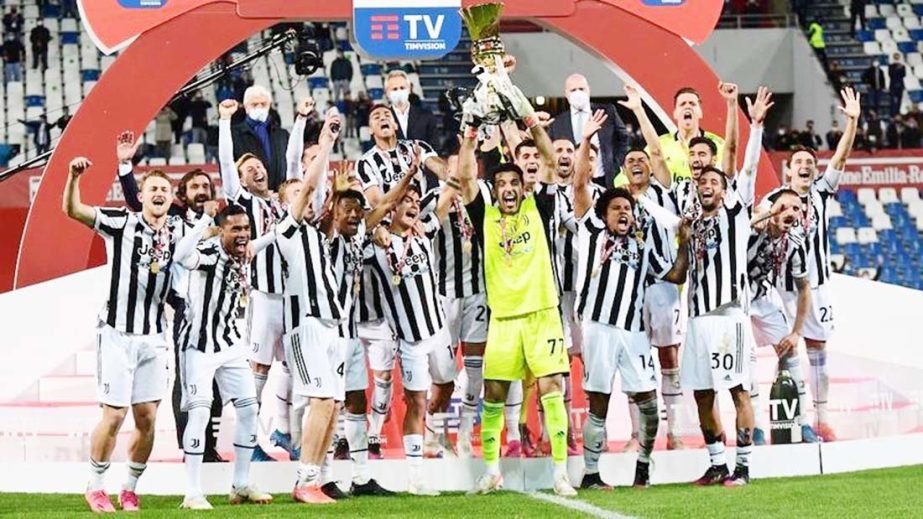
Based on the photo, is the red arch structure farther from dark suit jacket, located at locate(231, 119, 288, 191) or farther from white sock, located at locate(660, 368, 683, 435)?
white sock, located at locate(660, 368, 683, 435)

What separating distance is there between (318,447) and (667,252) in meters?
2.43

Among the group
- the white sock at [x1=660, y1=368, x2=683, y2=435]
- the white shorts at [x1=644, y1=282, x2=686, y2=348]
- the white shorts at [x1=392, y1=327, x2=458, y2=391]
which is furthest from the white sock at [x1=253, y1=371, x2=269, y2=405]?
the white sock at [x1=660, y1=368, x2=683, y2=435]

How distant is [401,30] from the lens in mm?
13820

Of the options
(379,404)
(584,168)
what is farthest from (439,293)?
(584,168)

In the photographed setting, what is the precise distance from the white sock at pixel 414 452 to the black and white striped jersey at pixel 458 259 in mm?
1111

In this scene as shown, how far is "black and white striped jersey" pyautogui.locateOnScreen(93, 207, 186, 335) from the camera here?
10.1 m

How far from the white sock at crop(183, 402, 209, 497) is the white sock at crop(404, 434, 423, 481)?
123 cm

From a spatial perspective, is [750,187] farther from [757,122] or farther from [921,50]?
[921,50]

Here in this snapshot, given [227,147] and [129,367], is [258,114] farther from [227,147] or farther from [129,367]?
[129,367]

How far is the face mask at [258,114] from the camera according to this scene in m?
12.5

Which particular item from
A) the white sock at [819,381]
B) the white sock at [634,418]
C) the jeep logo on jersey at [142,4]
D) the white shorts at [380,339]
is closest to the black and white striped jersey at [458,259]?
the white shorts at [380,339]

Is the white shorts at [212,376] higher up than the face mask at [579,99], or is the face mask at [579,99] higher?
the face mask at [579,99]

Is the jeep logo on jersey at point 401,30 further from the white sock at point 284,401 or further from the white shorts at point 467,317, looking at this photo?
the white sock at point 284,401

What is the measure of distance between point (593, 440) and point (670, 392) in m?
1.14
